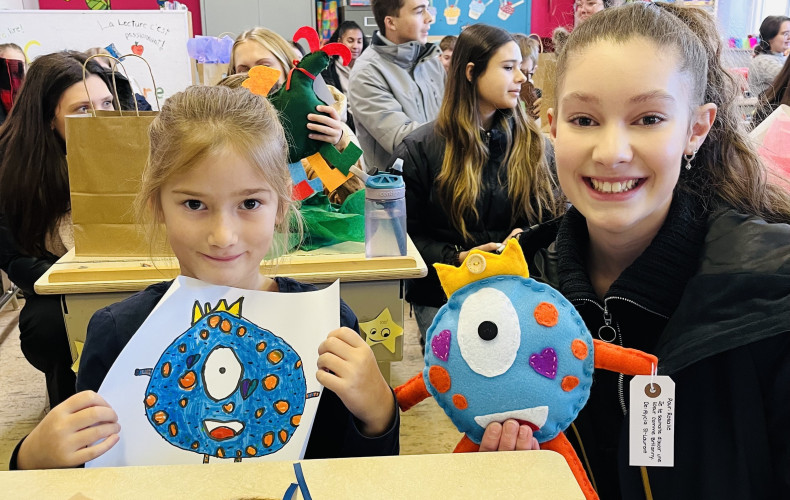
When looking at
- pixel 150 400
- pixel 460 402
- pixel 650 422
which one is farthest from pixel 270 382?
pixel 650 422

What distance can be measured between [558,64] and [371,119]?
6.43 feet

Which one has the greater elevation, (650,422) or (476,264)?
(476,264)

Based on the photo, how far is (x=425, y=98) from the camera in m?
3.24

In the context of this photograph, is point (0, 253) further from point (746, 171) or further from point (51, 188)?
point (746, 171)

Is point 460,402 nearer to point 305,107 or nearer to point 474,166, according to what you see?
point 305,107

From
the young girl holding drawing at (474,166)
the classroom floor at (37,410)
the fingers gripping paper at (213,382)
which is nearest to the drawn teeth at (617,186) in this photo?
the fingers gripping paper at (213,382)

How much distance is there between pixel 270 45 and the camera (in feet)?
8.45

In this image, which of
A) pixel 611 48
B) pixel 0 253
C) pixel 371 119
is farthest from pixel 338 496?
pixel 371 119

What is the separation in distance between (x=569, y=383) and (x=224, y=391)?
420 millimetres

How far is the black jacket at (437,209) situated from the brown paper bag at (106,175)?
3.10 ft

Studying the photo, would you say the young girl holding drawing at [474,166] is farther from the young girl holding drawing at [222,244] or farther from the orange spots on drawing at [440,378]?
the orange spots on drawing at [440,378]

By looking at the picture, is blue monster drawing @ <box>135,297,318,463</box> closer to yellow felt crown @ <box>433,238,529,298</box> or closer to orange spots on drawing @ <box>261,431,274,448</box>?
orange spots on drawing @ <box>261,431,274,448</box>

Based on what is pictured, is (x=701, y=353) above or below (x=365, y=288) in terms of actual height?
above

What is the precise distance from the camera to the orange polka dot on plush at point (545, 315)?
755 millimetres
